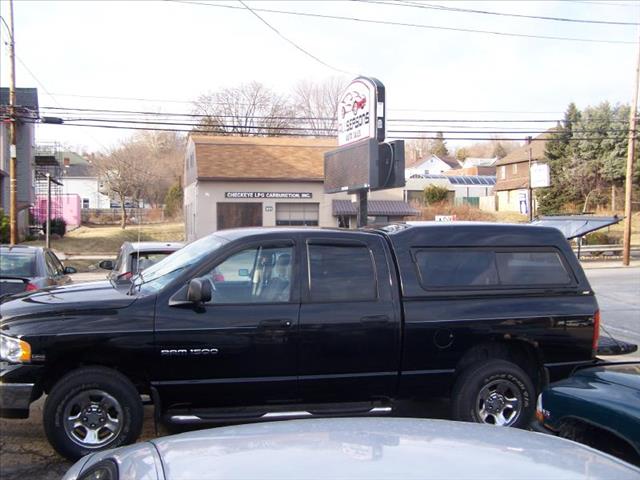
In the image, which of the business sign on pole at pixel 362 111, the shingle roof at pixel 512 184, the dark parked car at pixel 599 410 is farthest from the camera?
the shingle roof at pixel 512 184

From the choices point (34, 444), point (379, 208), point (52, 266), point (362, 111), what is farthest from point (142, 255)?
point (379, 208)

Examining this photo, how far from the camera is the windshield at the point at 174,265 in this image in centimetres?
518

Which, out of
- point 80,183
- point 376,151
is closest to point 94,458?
point 376,151

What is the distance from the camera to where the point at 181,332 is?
16.1 feet

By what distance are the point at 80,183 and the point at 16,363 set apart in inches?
2897

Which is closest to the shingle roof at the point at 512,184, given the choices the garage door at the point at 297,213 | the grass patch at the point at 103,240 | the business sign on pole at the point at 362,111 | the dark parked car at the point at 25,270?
the garage door at the point at 297,213

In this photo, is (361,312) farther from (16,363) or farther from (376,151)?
(376,151)

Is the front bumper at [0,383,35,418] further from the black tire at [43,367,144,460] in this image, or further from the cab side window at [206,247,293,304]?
the cab side window at [206,247,293,304]

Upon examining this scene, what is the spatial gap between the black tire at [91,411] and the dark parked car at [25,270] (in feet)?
12.6

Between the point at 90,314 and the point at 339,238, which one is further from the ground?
the point at 339,238

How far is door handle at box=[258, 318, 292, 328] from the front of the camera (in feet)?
16.5

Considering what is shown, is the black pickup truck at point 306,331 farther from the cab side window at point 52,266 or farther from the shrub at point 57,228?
the shrub at point 57,228

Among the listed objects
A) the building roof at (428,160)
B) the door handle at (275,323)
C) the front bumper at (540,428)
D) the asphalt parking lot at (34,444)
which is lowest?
the asphalt parking lot at (34,444)

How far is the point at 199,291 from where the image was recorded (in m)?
4.77
